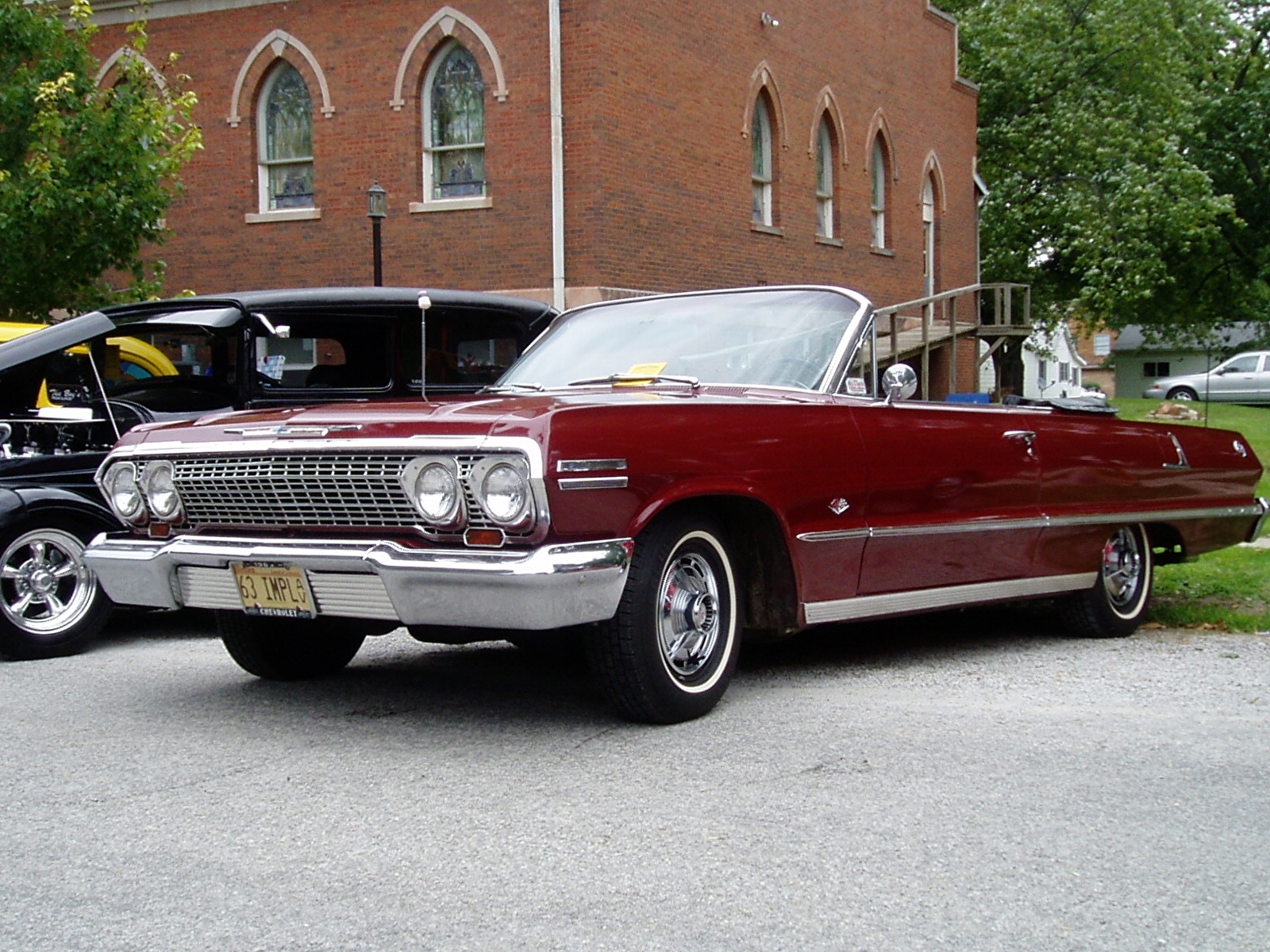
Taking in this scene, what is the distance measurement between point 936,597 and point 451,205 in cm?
1452

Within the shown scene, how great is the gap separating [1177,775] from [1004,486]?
2195mm

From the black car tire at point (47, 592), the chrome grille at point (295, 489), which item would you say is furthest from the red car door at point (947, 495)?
the black car tire at point (47, 592)

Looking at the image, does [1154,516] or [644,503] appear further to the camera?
[1154,516]

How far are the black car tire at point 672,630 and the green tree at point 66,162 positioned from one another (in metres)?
11.0

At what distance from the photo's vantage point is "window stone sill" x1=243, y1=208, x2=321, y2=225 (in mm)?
20750

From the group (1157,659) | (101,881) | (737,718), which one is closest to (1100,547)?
(1157,659)

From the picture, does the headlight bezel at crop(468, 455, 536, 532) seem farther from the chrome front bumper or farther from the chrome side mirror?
the chrome side mirror

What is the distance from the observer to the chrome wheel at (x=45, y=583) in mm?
7133

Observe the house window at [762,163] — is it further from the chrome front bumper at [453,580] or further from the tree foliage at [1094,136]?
the chrome front bumper at [453,580]

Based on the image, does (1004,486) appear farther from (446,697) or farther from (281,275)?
(281,275)

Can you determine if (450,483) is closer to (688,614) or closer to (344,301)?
(688,614)

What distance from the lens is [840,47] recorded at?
25.1 m

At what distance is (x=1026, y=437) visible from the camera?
22.3 ft

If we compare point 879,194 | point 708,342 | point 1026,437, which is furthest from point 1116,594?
point 879,194
